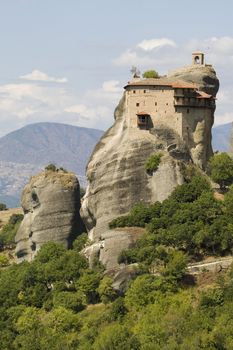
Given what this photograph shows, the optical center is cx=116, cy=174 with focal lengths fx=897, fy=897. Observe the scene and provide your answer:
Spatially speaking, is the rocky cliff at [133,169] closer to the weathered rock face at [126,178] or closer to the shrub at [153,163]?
the weathered rock face at [126,178]

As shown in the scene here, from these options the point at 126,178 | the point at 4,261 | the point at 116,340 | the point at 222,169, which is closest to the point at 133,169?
the point at 126,178

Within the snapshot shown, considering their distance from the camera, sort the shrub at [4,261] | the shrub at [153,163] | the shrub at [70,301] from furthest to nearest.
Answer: the shrub at [4,261] < the shrub at [153,163] < the shrub at [70,301]

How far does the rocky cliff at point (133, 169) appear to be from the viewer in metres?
85.3

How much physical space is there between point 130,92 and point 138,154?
21.0 feet

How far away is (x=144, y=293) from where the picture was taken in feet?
232

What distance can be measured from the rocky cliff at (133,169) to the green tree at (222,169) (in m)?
1.81

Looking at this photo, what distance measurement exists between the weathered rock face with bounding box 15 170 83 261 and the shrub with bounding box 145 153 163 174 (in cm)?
1168

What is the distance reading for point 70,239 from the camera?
9306 centimetres

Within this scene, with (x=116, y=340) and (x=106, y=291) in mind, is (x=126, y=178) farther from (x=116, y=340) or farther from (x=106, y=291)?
(x=116, y=340)

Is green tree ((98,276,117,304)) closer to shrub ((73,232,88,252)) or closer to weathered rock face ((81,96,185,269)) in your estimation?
weathered rock face ((81,96,185,269))

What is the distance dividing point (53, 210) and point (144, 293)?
24.5 metres

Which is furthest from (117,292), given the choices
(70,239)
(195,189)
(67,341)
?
(70,239)

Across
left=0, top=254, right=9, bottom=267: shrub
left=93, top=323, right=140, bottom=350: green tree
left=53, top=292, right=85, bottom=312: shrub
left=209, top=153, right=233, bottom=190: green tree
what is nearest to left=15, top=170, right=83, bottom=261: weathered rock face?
left=0, top=254, right=9, bottom=267: shrub

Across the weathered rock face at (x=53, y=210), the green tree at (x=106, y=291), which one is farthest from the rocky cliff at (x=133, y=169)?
the green tree at (x=106, y=291)
